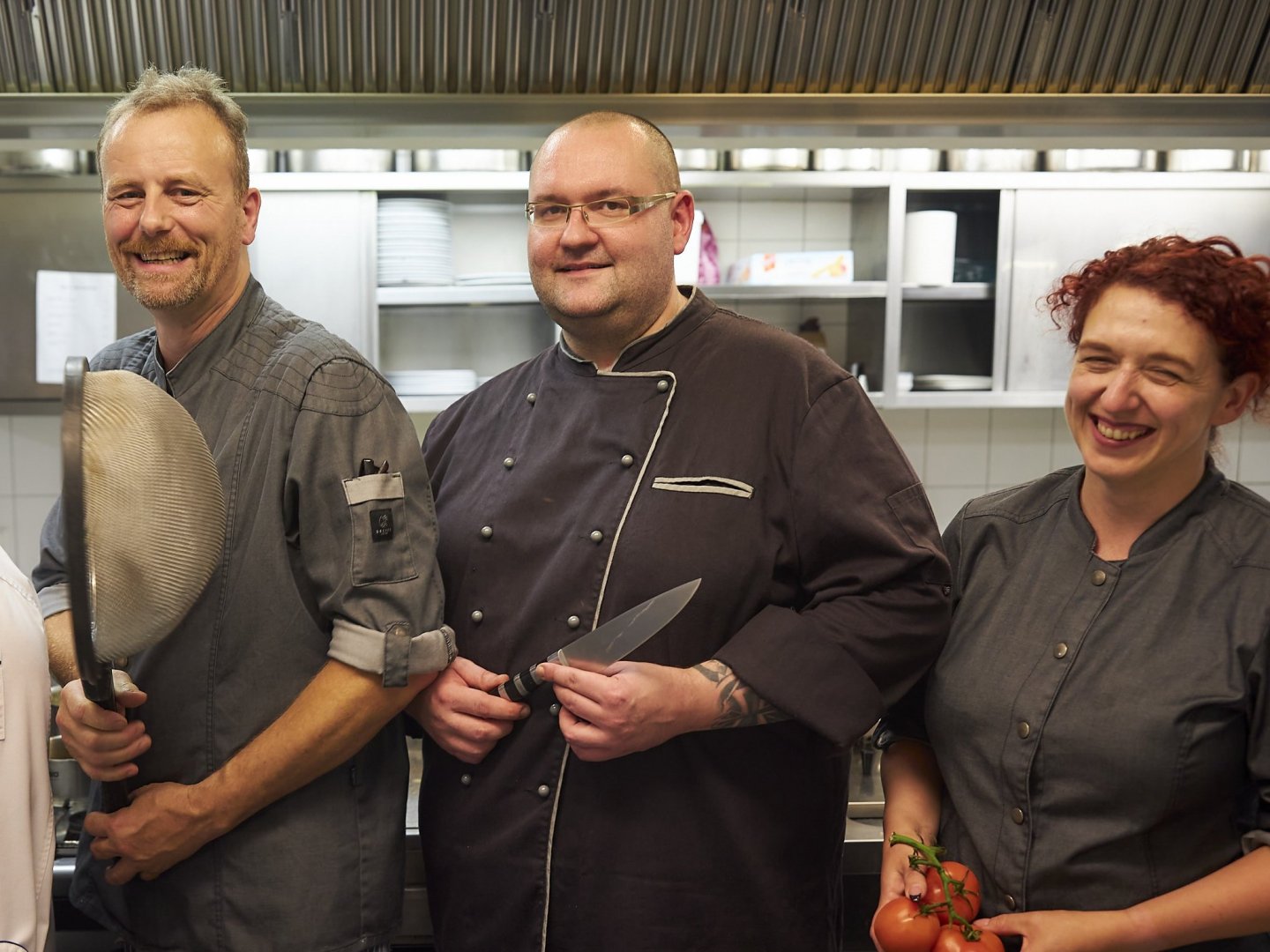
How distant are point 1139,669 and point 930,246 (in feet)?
6.07

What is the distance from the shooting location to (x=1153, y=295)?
1146mm

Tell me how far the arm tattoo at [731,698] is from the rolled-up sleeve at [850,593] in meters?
0.01

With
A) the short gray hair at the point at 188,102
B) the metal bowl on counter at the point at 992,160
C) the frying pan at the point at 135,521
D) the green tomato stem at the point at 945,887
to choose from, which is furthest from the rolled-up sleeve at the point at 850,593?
the metal bowl on counter at the point at 992,160

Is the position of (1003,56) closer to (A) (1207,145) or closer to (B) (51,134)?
(A) (1207,145)

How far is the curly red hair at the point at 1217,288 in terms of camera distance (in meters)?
1.12

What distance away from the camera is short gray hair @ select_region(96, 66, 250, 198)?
1.21 m

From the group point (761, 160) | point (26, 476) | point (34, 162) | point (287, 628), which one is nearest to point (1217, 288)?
point (287, 628)

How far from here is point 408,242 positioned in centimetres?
274

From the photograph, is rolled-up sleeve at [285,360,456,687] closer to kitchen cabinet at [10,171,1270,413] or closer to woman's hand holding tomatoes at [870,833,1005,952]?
woman's hand holding tomatoes at [870,833,1005,952]

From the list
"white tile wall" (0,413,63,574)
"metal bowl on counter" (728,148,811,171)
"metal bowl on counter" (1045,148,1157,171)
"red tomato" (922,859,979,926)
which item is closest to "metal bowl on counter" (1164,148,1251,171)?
"metal bowl on counter" (1045,148,1157,171)

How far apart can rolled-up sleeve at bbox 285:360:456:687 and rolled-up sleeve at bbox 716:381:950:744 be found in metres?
0.33

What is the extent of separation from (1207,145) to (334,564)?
5.57ft

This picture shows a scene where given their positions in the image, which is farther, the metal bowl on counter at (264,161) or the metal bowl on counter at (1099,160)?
the metal bowl on counter at (1099,160)

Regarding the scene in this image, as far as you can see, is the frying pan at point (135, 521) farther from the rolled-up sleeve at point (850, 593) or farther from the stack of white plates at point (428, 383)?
the stack of white plates at point (428, 383)
